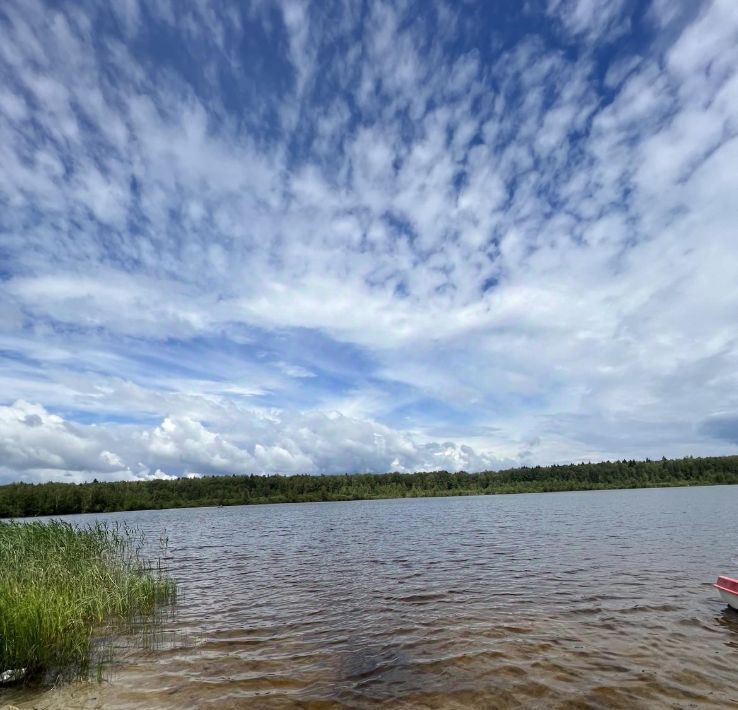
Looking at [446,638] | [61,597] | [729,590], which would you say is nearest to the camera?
[61,597]

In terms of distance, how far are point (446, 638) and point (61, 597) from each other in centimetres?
1082

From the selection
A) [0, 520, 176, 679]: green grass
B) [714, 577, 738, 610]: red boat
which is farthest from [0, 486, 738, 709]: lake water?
[0, 520, 176, 679]: green grass

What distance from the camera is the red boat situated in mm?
16000

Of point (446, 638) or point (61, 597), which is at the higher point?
point (61, 597)

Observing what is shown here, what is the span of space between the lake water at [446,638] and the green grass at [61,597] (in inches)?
37.7

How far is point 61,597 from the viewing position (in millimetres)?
13062

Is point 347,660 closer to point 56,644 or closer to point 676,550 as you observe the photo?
point 56,644

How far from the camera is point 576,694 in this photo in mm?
10484

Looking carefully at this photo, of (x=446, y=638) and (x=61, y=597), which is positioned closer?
(x=61, y=597)

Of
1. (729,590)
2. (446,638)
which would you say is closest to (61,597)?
(446,638)

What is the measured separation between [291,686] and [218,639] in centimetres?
496

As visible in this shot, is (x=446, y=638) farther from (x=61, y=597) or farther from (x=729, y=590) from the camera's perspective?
(x=61, y=597)

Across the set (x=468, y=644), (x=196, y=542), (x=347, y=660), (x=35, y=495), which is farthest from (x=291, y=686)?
(x=35, y=495)

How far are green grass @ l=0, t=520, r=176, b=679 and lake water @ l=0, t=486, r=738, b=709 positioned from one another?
37.7 inches
